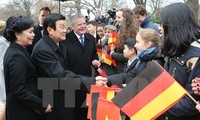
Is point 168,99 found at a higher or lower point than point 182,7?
lower

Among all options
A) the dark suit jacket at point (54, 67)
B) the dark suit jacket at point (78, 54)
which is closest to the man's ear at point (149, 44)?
the dark suit jacket at point (54, 67)

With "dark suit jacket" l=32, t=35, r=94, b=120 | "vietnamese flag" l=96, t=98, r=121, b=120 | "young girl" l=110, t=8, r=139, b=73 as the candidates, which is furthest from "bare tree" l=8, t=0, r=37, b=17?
"vietnamese flag" l=96, t=98, r=121, b=120

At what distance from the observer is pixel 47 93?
376cm

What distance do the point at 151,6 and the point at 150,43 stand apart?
1472 inches

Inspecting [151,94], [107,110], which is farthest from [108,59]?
[151,94]

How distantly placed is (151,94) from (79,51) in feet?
8.38

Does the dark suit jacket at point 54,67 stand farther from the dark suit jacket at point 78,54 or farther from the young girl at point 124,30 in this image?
the young girl at point 124,30

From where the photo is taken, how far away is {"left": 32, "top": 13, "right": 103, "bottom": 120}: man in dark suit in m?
3.71

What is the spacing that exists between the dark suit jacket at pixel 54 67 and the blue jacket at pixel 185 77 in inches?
60.3

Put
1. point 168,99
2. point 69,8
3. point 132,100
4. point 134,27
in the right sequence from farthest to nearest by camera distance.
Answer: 1. point 69,8
2. point 134,27
3. point 132,100
4. point 168,99

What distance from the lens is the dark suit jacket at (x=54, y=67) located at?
3.70m

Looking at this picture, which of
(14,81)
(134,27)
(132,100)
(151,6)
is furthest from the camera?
(151,6)

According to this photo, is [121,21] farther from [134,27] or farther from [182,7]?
[182,7]

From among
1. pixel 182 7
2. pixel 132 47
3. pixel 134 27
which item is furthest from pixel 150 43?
pixel 134 27
